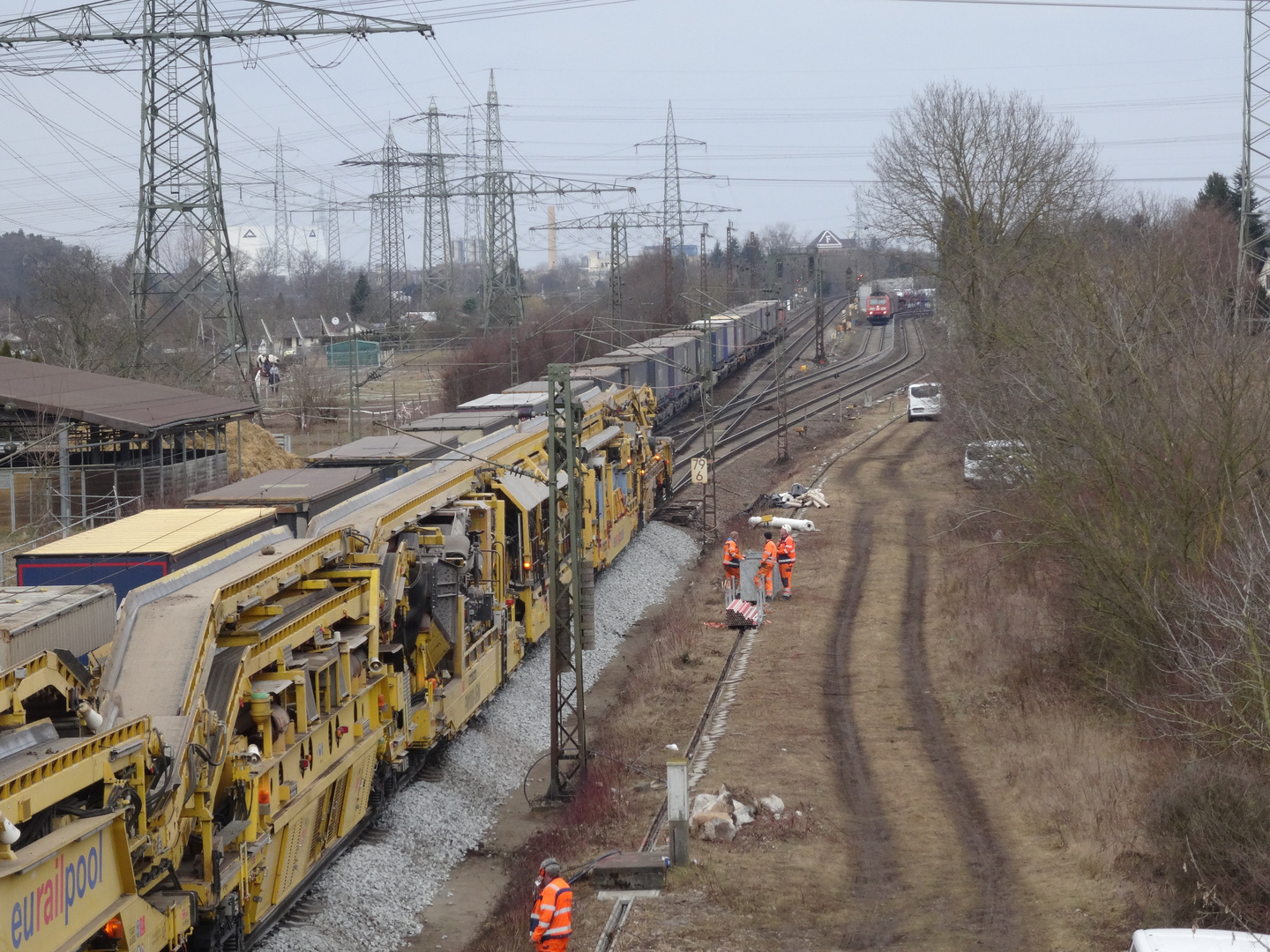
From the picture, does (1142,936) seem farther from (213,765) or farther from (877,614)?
(877,614)

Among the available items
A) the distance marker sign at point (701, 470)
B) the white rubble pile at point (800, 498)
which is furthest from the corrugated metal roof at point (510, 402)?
the white rubble pile at point (800, 498)

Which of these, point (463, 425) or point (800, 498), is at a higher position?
point (463, 425)

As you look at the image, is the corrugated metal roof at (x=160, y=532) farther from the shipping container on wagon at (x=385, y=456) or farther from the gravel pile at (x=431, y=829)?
the shipping container on wagon at (x=385, y=456)

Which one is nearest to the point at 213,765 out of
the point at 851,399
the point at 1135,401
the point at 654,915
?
the point at 654,915

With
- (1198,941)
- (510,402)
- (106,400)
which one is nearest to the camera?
(1198,941)

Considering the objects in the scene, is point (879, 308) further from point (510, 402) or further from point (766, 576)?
point (766, 576)

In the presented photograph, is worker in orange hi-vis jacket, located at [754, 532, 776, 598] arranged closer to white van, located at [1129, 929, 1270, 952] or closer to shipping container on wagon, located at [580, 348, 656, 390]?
shipping container on wagon, located at [580, 348, 656, 390]

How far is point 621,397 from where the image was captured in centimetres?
3038

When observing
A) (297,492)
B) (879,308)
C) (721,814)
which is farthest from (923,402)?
(879,308)

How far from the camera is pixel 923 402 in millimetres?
45281

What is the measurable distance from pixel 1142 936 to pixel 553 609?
28.4 ft

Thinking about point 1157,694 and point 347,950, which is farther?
point 1157,694

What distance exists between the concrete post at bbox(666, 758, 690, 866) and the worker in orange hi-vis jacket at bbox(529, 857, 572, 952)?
7.10 feet

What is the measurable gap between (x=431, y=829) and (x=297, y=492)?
4401 mm
